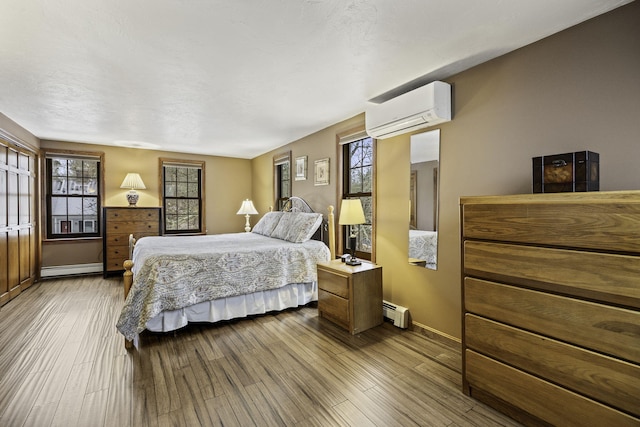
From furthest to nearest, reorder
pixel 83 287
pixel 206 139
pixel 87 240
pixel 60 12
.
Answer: pixel 87 240, pixel 206 139, pixel 83 287, pixel 60 12

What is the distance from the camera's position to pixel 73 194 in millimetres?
5336

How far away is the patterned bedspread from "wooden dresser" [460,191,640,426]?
1.98 m

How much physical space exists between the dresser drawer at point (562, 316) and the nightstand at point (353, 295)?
3.68 feet

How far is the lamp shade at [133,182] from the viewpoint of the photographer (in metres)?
5.39

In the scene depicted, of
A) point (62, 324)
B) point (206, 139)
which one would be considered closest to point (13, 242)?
point (62, 324)

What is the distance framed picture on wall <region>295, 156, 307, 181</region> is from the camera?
4630 mm

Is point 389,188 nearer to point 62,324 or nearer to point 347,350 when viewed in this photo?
point 347,350

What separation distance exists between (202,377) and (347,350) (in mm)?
1131

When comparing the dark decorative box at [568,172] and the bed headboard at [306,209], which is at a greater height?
the dark decorative box at [568,172]

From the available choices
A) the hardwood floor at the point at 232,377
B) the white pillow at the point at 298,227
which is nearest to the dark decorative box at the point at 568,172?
the hardwood floor at the point at 232,377

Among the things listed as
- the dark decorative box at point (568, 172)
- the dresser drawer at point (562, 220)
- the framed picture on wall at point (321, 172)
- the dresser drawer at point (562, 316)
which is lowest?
the dresser drawer at point (562, 316)

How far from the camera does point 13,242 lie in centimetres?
393

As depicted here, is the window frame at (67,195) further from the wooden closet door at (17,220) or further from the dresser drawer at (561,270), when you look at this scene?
the dresser drawer at (561,270)

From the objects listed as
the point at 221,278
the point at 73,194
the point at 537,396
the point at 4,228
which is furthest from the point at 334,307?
the point at 73,194
